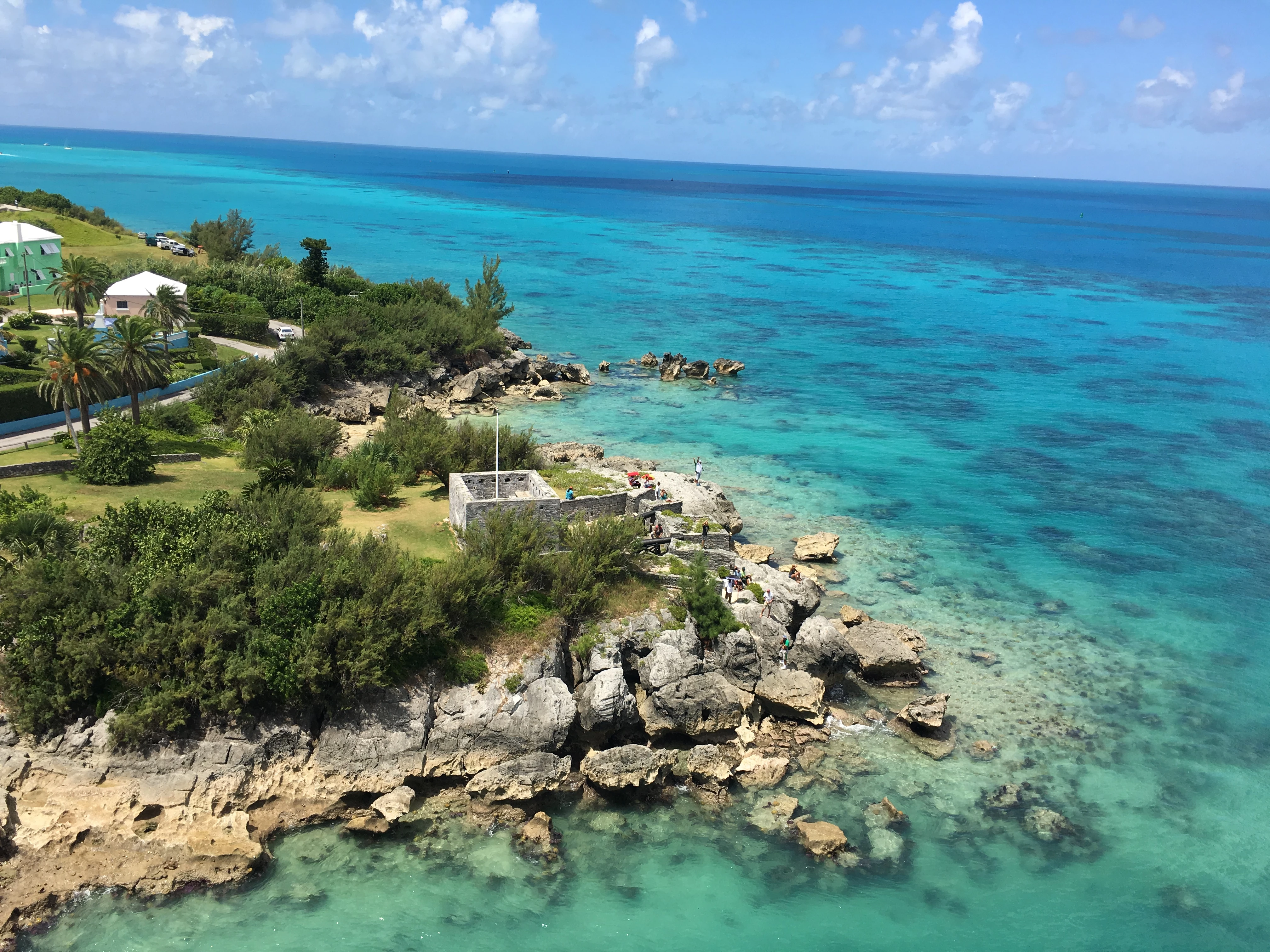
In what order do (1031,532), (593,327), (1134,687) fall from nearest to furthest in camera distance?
1. (1134,687)
2. (1031,532)
3. (593,327)

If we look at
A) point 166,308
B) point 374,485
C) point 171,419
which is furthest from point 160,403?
point 374,485

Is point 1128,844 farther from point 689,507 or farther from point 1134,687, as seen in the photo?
point 689,507

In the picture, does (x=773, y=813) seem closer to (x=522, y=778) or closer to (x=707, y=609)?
(x=522, y=778)

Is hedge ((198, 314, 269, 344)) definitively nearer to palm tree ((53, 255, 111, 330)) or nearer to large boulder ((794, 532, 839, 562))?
palm tree ((53, 255, 111, 330))

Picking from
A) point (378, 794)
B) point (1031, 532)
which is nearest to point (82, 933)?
point (378, 794)

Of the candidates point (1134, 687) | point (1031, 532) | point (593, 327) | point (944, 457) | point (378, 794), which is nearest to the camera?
point (378, 794)

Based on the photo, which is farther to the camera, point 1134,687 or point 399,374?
point 399,374

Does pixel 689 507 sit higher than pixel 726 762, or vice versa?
pixel 689 507
